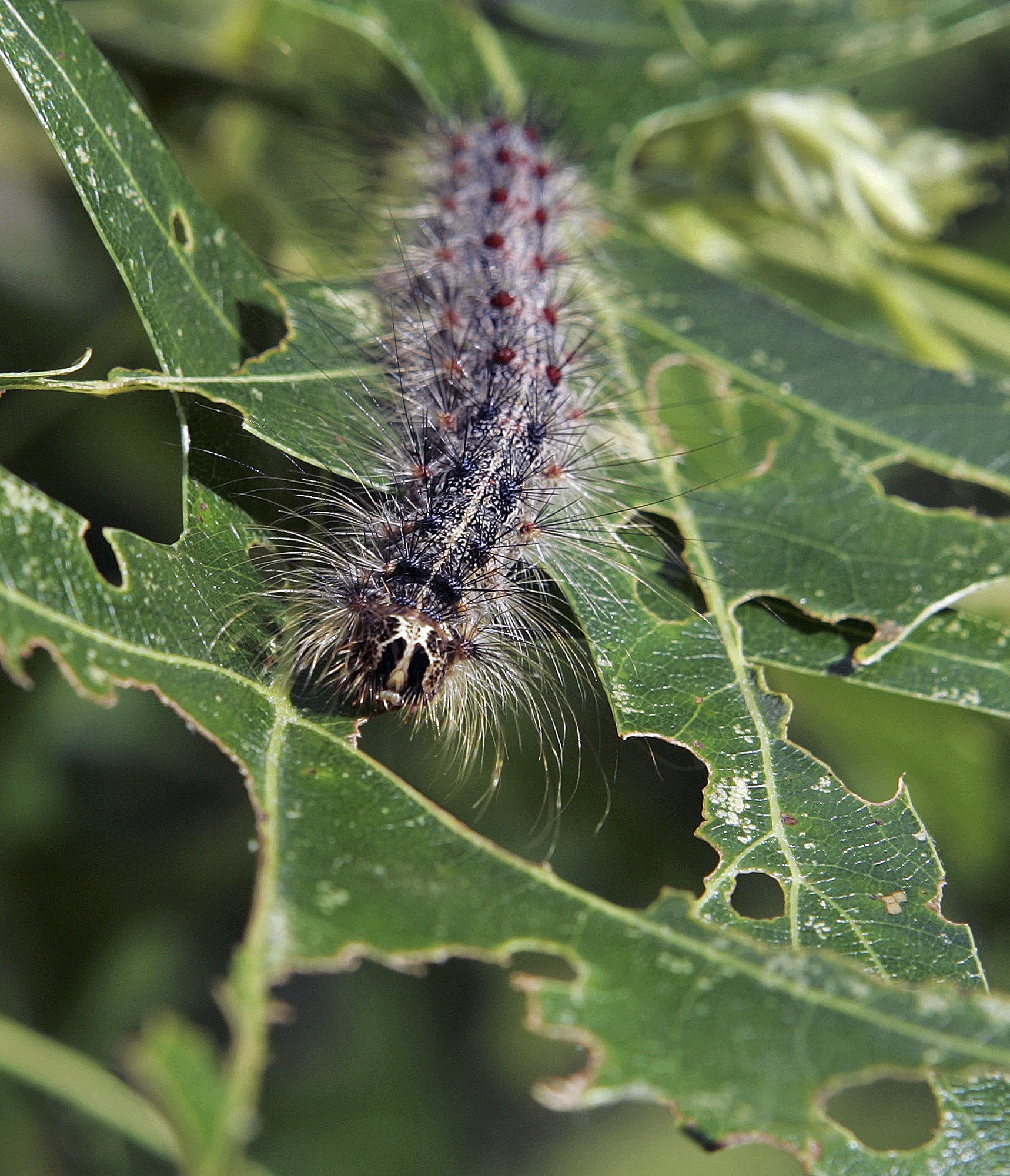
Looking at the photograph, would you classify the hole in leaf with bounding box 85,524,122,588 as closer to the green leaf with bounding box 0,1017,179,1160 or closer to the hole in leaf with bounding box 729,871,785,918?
the green leaf with bounding box 0,1017,179,1160

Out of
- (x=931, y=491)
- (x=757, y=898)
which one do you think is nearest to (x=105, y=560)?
(x=757, y=898)

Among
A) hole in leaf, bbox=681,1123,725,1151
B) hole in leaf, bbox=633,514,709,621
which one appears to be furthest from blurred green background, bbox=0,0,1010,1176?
hole in leaf, bbox=681,1123,725,1151

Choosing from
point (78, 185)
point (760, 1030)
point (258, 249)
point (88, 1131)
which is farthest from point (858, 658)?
point (88, 1131)

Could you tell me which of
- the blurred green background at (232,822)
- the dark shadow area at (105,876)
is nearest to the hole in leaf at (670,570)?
the blurred green background at (232,822)

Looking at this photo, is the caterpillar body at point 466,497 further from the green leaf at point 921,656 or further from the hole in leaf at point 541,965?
the hole in leaf at point 541,965

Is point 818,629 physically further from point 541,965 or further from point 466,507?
point 541,965

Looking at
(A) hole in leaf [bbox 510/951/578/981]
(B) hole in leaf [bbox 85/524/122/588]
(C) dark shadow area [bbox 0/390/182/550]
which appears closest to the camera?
(B) hole in leaf [bbox 85/524/122/588]

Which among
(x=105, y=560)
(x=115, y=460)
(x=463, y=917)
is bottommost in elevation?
(x=463, y=917)
